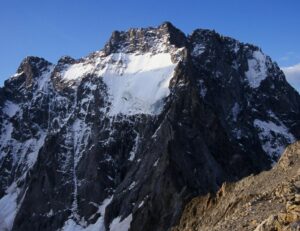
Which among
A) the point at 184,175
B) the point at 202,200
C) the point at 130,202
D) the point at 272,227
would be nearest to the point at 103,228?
the point at 130,202

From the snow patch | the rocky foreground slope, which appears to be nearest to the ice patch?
the snow patch

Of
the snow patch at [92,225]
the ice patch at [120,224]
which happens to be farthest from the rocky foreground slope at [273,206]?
the snow patch at [92,225]

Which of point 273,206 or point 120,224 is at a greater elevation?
point 120,224

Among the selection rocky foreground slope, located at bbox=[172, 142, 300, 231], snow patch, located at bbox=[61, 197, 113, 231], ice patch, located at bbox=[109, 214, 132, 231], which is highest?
snow patch, located at bbox=[61, 197, 113, 231]

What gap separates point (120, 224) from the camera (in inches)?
6742

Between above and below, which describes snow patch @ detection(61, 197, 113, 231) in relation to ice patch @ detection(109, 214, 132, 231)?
above

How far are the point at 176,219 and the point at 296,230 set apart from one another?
109 meters

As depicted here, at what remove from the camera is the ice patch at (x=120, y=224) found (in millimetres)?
166600

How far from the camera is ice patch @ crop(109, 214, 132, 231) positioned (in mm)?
166600

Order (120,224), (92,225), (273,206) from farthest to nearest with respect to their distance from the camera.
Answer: (92,225), (120,224), (273,206)

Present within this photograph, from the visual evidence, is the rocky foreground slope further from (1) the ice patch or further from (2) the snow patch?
(2) the snow patch

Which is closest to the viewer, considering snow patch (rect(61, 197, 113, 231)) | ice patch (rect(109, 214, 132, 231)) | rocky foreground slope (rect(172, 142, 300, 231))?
rocky foreground slope (rect(172, 142, 300, 231))

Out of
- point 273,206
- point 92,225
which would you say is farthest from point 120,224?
point 273,206

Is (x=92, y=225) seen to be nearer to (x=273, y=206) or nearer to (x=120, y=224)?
(x=120, y=224)
